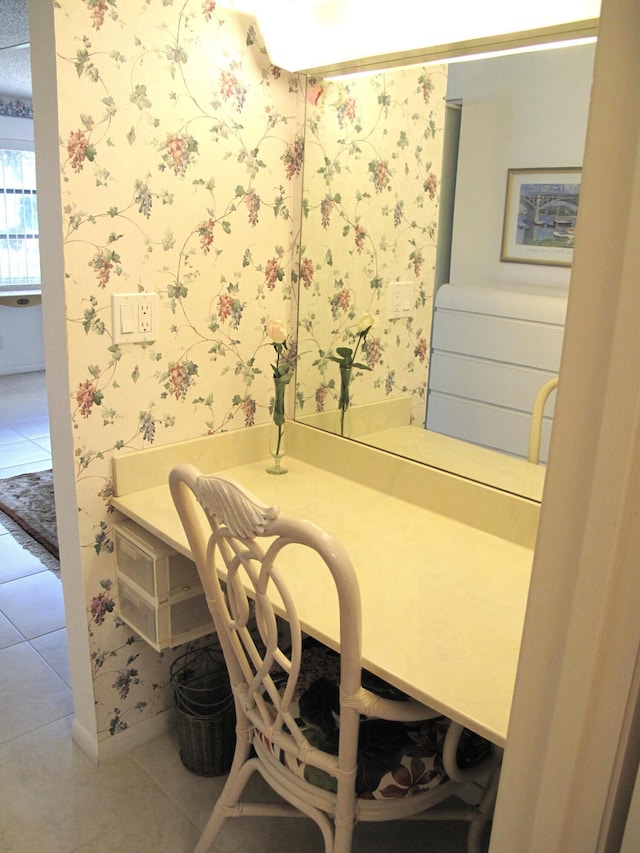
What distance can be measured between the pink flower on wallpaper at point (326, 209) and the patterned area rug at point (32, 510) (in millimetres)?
1908

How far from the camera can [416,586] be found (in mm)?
1442

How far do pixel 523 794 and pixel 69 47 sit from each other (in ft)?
5.18

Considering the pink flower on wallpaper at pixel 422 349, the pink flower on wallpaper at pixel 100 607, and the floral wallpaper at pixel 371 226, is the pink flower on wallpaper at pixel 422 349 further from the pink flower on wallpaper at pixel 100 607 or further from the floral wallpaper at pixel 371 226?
the pink flower on wallpaper at pixel 100 607

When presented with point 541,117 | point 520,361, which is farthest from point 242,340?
point 541,117

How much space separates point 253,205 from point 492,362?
775 millimetres

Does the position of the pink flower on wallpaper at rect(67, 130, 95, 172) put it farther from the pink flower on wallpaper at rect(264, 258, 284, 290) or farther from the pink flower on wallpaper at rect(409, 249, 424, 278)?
the pink flower on wallpaper at rect(409, 249, 424, 278)

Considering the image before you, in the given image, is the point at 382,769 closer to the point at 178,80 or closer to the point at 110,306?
the point at 110,306

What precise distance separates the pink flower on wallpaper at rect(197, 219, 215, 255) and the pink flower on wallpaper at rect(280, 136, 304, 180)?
30cm

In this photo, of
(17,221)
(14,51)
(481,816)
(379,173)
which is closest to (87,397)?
(379,173)

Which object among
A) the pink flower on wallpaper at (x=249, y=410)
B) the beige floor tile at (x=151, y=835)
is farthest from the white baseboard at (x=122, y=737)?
the pink flower on wallpaper at (x=249, y=410)

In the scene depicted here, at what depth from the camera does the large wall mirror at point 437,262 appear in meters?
1.51

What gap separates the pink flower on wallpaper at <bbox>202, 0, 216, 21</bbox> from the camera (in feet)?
5.50

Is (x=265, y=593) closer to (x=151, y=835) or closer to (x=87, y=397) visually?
(x=87, y=397)

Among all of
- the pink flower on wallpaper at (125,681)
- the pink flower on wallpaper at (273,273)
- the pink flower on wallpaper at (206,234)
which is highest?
the pink flower on wallpaper at (206,234)
